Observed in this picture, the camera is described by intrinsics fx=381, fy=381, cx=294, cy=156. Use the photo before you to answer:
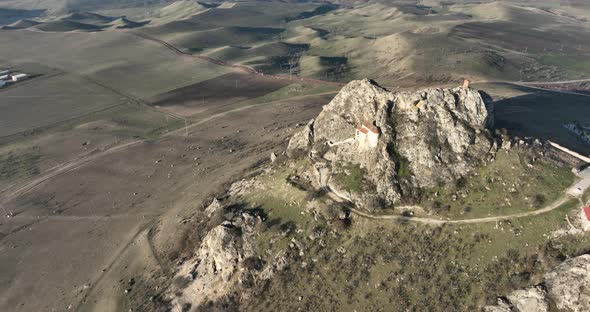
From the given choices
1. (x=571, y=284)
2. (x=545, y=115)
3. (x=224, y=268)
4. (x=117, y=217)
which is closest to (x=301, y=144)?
(x=224, y=268)

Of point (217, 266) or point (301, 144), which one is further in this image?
point (301, 144)

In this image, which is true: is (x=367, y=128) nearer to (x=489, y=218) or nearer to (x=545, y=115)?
(x=489, y=218)

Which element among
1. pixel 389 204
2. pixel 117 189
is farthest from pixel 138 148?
pixel 389 204

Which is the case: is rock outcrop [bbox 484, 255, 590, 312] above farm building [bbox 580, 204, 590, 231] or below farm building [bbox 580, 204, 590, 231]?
below

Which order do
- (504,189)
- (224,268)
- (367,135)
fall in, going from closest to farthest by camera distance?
1. (504,189)
2. (224,268)
3. (367,135)

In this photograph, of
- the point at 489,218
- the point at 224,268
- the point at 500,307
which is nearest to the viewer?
the point at 500,307

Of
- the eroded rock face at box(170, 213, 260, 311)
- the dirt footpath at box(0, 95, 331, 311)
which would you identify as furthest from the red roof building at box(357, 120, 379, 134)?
the dirt footpath at box(0, 95, 331, 311)

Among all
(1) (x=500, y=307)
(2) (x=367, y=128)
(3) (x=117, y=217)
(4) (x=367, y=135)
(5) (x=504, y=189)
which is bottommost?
(3) (x=117, y=217)

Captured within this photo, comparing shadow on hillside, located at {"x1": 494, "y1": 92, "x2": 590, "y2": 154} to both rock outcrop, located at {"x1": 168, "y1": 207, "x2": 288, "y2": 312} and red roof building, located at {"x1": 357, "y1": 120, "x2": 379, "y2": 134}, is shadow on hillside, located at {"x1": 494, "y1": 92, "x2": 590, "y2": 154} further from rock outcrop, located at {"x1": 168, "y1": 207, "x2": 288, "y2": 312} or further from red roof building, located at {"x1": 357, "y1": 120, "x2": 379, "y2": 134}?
rock outcrop, located at {"x1": 168, "y1": 207, "x2": 288, "y2": 312}
